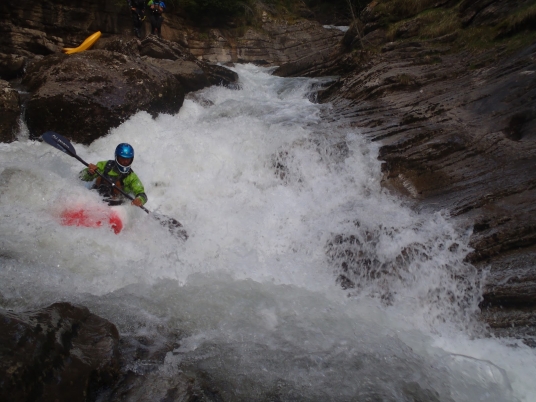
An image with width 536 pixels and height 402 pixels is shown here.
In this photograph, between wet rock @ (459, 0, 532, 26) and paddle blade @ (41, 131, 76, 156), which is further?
wet rock @ (459, 0, 532, 26)

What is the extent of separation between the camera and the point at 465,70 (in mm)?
7520

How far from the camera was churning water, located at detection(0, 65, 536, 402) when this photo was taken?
3.07 m

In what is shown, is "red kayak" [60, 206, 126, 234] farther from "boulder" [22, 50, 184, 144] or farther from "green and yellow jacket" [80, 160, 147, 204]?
"boulder" [22, 50, 184, 144]

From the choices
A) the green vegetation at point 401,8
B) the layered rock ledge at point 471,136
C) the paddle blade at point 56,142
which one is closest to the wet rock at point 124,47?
the paddle blade at point 56,142

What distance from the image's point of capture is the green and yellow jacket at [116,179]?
525 cm

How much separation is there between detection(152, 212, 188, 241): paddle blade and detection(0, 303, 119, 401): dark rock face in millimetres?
2199

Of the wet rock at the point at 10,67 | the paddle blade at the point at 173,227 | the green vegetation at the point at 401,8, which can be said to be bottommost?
the paddle blade at the point at 173,227

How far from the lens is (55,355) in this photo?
2.26m

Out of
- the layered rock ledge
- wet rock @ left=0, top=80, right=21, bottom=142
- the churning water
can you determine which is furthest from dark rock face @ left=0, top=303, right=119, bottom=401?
wet rock @ left=0, top=80, right=21, bottom=142

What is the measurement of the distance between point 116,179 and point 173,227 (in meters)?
1.07

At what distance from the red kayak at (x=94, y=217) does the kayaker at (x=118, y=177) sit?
0.41 metres

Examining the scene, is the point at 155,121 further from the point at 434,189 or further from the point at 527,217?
the point at 527,217

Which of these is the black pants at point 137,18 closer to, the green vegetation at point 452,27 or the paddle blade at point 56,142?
the green vegetation at point 452,27

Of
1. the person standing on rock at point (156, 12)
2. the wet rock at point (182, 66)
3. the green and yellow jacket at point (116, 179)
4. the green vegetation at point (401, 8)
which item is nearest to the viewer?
the green and yellow jacket at point (116, 179)
